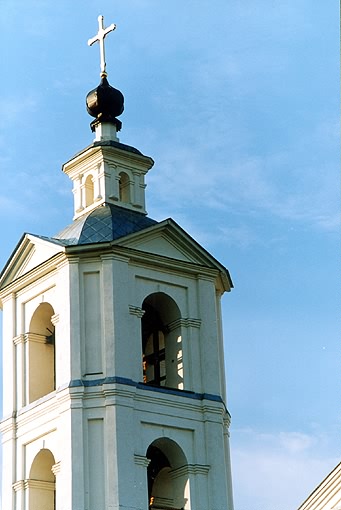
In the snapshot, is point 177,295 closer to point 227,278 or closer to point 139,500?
point 227,278

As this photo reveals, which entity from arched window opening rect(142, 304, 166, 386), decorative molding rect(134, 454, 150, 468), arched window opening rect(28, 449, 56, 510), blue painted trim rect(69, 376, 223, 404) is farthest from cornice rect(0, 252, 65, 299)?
decorative molding rect(134, 454, 150, 468)

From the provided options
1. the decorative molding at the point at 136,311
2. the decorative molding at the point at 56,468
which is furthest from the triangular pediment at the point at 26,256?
the decorative molding at the point at 56,468

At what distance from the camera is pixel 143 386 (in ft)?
90.2

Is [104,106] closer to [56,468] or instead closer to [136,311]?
[136,311]

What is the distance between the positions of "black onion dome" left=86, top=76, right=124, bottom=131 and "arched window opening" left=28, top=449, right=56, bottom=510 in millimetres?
5852

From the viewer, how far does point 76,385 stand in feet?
89.1

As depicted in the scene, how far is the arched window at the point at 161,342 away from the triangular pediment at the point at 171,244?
0.70 m

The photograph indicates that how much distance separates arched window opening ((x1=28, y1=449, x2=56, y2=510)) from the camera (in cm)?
2781

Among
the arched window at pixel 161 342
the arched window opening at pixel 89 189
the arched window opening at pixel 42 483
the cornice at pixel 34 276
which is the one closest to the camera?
the arched window opening at pixel 42 483

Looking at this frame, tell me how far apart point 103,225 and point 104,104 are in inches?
111

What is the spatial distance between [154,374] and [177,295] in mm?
1269

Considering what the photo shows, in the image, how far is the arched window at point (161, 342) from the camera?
28.5 meters

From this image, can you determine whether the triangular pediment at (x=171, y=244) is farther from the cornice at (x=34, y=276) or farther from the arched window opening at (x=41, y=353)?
the arched window opening at (x=41, y=353)

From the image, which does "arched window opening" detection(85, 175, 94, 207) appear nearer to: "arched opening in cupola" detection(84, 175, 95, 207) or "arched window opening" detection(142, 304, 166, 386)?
"arched opening in cupola" detection(84, 175, 95, 207)
